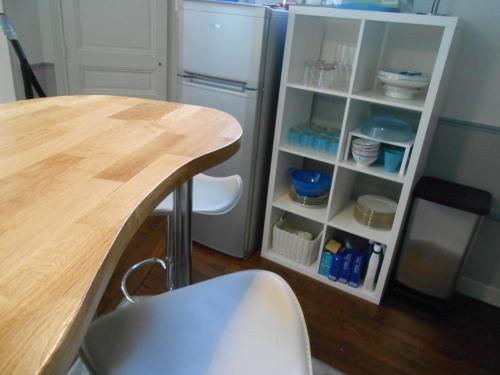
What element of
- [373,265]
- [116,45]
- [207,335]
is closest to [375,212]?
[373,265]

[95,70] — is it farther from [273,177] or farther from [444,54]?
[444,54]

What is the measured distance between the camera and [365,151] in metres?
1.88

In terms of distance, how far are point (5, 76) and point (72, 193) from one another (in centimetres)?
236

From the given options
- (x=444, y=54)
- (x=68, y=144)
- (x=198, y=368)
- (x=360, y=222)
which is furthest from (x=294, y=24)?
(x=198, y=368)

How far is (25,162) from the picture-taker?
0.74 meters

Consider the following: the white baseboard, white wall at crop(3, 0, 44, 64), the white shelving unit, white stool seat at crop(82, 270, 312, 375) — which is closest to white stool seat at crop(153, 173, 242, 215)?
white stool seat at crop(82, 270, 312, 375)

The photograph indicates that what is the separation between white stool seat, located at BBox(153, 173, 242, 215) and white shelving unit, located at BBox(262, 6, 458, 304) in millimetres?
795

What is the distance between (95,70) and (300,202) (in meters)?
1.85

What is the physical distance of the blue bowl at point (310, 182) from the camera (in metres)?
2.16

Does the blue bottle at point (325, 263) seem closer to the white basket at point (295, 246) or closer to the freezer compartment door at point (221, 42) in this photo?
the white basket at point (295, 246)

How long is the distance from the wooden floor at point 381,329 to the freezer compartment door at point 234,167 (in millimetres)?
136

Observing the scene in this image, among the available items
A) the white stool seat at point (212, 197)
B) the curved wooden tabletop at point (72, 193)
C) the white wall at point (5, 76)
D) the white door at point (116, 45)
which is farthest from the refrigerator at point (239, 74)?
the white wall at point (5, 76)

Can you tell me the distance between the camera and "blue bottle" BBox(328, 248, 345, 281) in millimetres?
2096

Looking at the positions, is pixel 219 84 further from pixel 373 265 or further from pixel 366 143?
pixel 373 265
